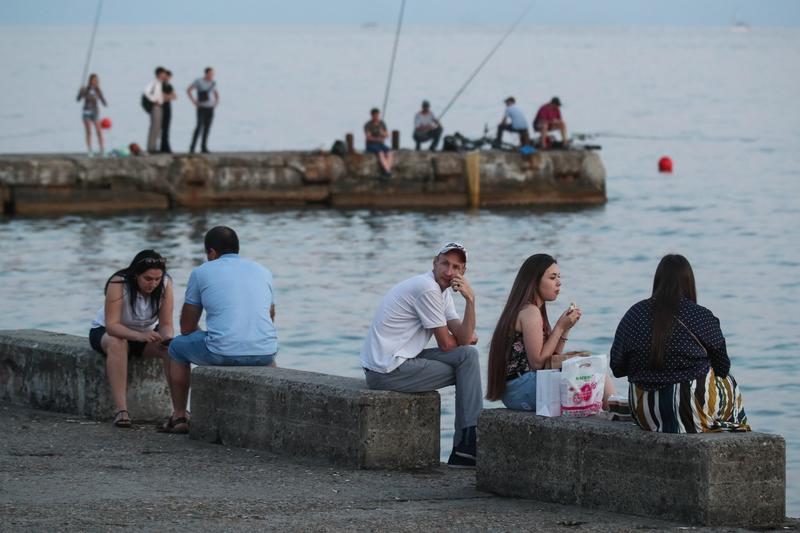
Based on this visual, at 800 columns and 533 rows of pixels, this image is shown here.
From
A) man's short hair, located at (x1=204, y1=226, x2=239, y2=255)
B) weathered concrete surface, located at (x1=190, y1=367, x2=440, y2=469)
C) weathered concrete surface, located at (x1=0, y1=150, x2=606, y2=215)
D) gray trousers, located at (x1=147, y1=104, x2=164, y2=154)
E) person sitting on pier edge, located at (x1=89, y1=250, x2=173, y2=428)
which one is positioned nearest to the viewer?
weathered concrete surface, located at (x1=190, y1=367, x2=440, y2=469)

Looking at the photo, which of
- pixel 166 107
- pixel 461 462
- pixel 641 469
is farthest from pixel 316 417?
pixel 166 107

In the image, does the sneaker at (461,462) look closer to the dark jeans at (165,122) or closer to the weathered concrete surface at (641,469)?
the weathered concrete surface at (641,469)

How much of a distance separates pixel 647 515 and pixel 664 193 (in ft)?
112

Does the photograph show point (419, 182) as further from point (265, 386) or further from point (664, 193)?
point (265, 386)

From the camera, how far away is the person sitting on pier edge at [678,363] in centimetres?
691

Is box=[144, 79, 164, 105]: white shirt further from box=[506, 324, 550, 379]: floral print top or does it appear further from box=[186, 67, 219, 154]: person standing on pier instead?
box=[506, 324, 550, 379]: floral print top

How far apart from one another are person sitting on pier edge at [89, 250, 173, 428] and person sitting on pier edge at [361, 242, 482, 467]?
1.59 m

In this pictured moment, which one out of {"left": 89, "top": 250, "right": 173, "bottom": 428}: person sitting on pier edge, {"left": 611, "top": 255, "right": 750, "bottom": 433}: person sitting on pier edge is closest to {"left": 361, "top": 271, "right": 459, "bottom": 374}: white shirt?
{"left": 611, "top": 255, "right": 750, "bottom": 433}: person sitting on pier edge

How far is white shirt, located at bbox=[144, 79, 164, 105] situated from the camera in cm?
2848

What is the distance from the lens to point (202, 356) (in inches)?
350

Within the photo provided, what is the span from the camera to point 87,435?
349 inches

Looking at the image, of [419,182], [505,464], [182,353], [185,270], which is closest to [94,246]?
[185,270]

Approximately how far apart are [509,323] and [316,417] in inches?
45.7

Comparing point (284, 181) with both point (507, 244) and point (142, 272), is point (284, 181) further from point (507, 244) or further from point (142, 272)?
point (142, 272)
